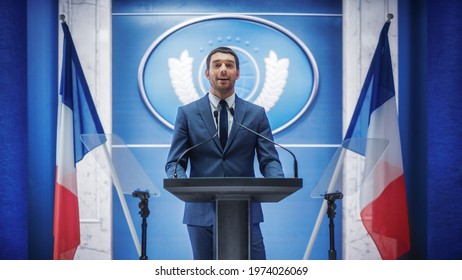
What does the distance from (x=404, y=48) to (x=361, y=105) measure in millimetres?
647

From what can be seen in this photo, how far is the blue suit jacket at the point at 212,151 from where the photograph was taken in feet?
8.68

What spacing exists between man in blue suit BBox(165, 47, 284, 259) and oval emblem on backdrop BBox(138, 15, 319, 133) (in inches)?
65.6

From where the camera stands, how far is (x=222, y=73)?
267cm

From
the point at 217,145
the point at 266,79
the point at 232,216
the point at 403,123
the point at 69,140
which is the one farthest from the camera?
the point at 266,79

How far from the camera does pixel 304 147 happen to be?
14.6 feet

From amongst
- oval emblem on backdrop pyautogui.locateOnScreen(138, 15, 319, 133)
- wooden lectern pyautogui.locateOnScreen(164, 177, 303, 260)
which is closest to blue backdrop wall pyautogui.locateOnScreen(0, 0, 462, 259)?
oval emblem on backdrop pyautogui.locateOnScreen(138, 15, 319, 133)

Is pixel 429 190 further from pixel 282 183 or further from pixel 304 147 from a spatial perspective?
pixel 282 183

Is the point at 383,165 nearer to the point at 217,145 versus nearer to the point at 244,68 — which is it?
the point at 244,68

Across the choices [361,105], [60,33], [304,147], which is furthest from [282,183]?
[60,33]

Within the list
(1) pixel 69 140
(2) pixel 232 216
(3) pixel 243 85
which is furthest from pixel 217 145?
(3) pixel 243 85

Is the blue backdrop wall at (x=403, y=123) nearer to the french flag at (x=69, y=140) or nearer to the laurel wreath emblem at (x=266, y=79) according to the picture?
the french flag at (x=69, y=140)

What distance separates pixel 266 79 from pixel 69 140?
1.48 metres
